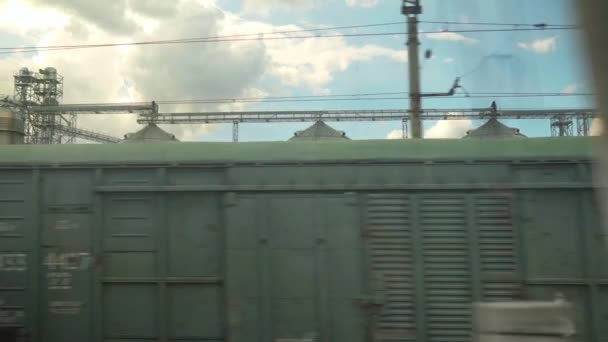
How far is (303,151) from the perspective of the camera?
5.83 m

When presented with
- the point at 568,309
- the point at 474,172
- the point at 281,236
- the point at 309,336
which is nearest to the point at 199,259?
the point at 281,236


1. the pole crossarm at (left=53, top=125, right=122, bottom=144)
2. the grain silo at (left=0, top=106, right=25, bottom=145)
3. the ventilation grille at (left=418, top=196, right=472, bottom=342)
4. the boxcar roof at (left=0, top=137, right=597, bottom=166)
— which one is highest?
the pole crossarm at (left=53, top=125, right=122, bottom=144)

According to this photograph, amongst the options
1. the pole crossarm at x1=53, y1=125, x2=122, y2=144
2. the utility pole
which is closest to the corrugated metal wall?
the utility pole

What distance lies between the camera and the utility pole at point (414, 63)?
524 inches

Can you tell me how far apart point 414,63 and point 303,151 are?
30.5ft

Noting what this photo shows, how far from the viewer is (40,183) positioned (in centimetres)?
601

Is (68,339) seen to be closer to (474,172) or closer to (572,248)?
(474,172)

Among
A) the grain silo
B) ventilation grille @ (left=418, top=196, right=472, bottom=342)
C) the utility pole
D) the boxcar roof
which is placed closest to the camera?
ventilation grille @ (left=418, top=196, right=472, bottom=342)

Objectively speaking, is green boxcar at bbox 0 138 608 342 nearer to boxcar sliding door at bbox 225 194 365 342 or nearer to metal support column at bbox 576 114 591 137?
boxcar sliding door at bbox 225 194 365 342

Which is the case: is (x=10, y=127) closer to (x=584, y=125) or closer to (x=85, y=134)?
(x=584, y=125)

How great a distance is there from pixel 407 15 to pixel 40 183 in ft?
38.7

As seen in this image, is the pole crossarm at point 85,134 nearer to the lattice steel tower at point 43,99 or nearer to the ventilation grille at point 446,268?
the lattice steel tower at point 43,99

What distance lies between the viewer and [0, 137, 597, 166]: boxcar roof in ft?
18.5

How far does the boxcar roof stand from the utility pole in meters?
7.33
